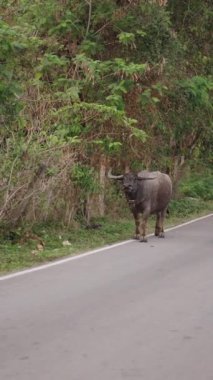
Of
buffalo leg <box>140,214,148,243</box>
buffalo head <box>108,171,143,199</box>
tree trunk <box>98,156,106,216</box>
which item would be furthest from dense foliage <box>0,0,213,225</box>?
buffalo leg <box>140,214,148,243</box>

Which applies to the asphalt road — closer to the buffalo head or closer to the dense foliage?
the dense foliage

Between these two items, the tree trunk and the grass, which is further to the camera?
the tree trunk

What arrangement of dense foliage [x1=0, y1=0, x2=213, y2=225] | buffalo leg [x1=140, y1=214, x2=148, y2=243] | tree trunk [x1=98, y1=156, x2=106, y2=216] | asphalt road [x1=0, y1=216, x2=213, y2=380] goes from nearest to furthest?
asphalt road [x1=0, y1=216, x2=213, y2=380] → dense foliage [x1=0, y1=0, x2=213, y2=225] → buffalo leg [x1=140, y1=214, x2=148, y2=243] → tree trunk [x1=98, y1=156, x2=106, y2=216]

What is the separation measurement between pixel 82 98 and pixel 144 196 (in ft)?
9.83

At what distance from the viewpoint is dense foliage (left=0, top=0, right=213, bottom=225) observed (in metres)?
14.2

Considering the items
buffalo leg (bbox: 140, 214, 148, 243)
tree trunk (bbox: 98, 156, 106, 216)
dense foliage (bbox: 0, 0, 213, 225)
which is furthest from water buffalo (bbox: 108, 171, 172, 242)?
tree trunk (bbox: 98, 156, 106, 216)

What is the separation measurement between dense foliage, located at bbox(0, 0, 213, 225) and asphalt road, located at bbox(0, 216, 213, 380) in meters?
2.94

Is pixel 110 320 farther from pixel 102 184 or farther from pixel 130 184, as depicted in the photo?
pixel 102 184

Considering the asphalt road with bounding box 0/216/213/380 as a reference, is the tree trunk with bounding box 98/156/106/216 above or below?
below

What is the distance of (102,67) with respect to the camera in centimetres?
1634

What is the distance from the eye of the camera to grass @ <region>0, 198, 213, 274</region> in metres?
11.9

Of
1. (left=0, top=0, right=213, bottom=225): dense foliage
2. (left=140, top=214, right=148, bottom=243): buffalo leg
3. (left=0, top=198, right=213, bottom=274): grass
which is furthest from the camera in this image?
(left=140, top=214, right=148, bottom=243): buffalo leg

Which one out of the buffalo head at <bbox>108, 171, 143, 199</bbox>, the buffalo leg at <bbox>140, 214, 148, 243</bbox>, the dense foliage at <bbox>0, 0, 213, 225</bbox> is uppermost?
the dense foliage at <bbox>0, 0, 213, 225</bbox>

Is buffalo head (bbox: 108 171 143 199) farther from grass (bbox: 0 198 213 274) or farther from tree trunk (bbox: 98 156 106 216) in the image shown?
tree trunk (bbox: 98 156 106 216)
